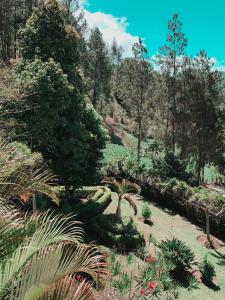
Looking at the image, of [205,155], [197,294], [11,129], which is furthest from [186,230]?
[205,155]

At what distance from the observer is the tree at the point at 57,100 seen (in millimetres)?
14312

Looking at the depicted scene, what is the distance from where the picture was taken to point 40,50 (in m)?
15.9

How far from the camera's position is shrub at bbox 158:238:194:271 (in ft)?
44.8

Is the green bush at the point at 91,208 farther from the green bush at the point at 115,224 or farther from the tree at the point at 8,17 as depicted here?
the tree at the point at 8,17

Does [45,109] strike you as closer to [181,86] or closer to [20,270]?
[20,270]

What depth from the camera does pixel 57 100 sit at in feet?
47.6

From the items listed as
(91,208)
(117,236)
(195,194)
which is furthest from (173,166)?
(117,236)

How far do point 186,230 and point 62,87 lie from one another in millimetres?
11249

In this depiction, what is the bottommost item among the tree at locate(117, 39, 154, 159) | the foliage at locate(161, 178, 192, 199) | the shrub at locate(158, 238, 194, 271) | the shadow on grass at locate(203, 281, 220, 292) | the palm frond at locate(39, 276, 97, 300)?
the shadow on grass at locate(203, 281, 220, 292)

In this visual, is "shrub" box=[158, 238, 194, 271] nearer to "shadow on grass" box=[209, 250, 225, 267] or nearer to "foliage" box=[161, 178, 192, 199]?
"shadow on grass" box=[209, 250, 225, 267]

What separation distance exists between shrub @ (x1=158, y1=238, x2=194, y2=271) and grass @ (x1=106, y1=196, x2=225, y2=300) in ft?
3.27

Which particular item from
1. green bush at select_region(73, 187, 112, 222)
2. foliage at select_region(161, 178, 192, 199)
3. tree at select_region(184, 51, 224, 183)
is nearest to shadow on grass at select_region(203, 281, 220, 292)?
green bush at select_region(73, 187, 112, 222)

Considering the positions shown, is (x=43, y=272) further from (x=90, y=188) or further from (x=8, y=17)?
(x=8, y=17)

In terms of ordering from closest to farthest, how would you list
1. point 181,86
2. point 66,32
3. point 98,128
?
point 66,32, point 98,128, point 181,86
